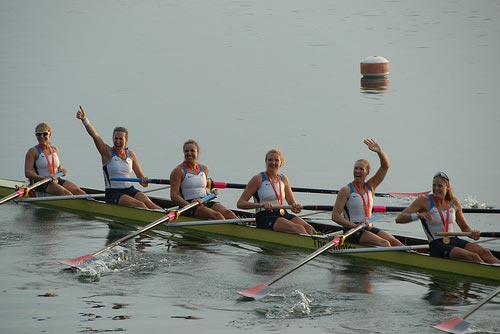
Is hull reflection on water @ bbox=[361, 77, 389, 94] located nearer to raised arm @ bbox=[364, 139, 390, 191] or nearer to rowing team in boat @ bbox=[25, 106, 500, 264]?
rowing team in boat @ bbox=[25, 106, 500, 264]

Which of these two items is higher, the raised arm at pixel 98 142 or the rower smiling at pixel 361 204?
the raised arm at pixel 98 142

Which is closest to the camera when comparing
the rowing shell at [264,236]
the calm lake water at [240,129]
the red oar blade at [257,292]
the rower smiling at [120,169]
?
the calm lake water at [240,129]

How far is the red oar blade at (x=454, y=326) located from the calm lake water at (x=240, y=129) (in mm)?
260

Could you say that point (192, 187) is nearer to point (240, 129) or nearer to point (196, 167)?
point (196, 167)

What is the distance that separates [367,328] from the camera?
438 inches

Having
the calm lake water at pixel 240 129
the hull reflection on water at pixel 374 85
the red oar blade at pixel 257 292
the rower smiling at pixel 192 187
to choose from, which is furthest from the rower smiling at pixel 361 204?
the hull reflection on water at pixel 374 85

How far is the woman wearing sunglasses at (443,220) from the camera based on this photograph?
→ 12.9 metres

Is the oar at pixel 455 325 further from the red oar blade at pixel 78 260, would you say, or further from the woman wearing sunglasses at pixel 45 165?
the woman wearing sunglasses at pixel 45 165

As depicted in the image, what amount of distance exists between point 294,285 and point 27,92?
2105 centimetres

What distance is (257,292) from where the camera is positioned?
39.9 ft

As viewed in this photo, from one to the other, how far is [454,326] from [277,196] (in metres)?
4.45

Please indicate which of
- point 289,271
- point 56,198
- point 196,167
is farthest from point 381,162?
point 56,198

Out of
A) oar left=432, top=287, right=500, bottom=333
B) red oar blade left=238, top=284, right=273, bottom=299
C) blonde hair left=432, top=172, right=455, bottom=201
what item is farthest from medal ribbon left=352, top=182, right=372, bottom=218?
oar left=432, top=287, right=500, bottom=333

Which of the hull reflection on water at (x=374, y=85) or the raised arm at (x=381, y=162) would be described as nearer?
the raised arm at (x=381, y=162)
